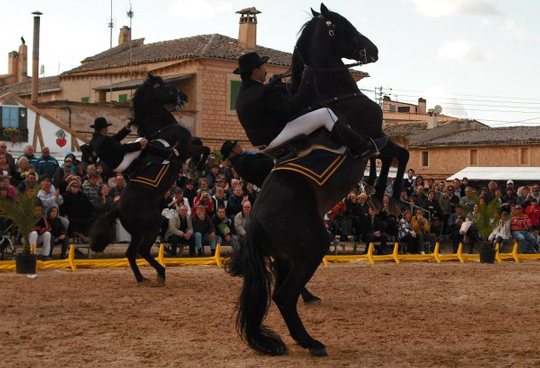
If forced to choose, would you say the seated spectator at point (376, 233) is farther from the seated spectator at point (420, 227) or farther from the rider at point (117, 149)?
the rider at point (117, 149)

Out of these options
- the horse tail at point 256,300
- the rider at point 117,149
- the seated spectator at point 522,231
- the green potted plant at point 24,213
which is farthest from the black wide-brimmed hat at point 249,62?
the seated spectator at point 522,231

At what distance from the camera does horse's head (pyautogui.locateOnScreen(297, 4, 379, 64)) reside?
9.22m

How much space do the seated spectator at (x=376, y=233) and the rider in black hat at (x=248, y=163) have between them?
10678 millimetres

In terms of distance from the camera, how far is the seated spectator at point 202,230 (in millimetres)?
18875

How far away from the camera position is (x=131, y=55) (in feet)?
164

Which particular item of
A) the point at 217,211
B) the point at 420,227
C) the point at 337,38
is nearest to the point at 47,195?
the point at 217,211

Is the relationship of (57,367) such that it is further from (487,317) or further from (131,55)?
(131,55)

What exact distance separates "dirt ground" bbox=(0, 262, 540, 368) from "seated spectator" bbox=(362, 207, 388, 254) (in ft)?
20.0

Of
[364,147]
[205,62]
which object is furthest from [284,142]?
[205,62]

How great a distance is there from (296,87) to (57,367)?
381cm

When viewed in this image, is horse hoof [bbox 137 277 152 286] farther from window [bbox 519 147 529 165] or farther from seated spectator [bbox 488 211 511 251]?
window [bbox 519 147 529 165]

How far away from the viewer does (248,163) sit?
1034 centimetres

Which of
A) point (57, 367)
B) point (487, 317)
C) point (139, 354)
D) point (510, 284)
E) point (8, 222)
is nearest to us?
point (57, 367)

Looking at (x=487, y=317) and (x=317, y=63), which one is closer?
(x=317, y=63)
